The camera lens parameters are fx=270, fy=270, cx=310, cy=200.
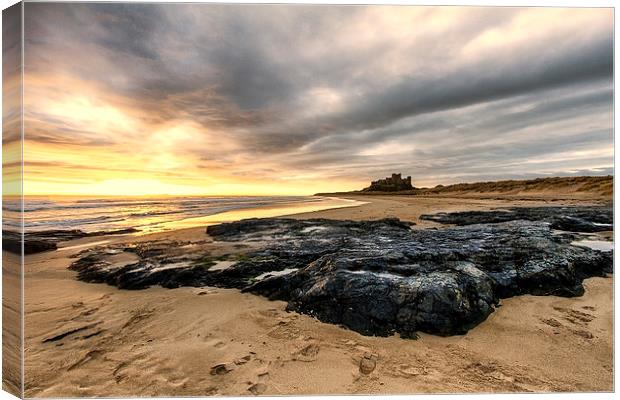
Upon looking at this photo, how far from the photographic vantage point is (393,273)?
349 cm

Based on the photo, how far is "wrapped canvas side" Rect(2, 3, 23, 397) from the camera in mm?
3035

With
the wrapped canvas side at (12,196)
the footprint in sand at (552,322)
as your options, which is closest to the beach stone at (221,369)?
the wrapped canvas side at (12,196)

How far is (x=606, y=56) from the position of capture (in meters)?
3.85

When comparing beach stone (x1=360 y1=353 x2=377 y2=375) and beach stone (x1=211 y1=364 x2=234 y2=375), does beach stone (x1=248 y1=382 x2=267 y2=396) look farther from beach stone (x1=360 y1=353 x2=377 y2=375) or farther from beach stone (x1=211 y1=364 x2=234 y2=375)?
beach stone (x1=360 y1=353 x2=377 y2=375)

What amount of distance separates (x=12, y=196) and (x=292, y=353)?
11.9ft

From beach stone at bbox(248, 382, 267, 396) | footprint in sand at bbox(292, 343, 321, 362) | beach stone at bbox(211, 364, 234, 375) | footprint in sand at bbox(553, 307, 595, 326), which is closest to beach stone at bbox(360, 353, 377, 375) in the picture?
footprint in sand at bbox(292, 343, 321, 362)

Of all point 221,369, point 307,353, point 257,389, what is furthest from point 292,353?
point 221,369

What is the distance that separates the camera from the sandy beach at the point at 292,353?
263 centimetres

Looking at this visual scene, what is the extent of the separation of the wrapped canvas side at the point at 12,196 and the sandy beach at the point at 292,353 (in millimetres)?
241

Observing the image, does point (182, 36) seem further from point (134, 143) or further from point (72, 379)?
point (72, 379)

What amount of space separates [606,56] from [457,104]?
6.24 feet

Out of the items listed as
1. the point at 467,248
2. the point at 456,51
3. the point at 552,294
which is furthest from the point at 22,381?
the point at 456,51

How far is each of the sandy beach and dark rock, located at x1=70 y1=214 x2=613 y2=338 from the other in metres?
0.18

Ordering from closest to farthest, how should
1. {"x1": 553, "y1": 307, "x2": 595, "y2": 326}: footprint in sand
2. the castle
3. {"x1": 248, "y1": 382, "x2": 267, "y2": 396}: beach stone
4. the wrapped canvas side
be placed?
{"x1": 248, "y1": 382, "x2": 267, "y2": 396}: beach stone
the wrapped canvas side
{"x1": 553, "y1": 307, "x2": 595, "y2": 326}: footprint in sand
the castle
